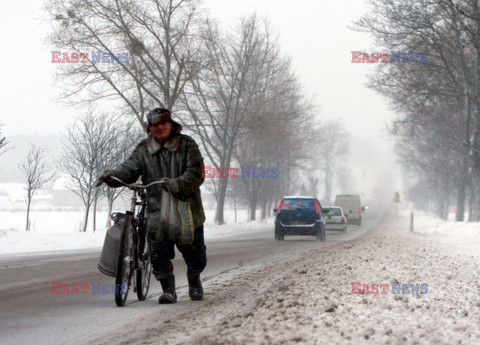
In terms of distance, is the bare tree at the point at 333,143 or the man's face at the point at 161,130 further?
the bare tree at the point at 333,143

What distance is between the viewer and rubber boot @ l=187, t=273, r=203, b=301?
7.10 meters

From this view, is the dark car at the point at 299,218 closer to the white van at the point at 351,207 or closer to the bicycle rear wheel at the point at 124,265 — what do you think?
the bicycle rear wheel at the point at 124,265

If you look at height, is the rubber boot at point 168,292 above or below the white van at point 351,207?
below

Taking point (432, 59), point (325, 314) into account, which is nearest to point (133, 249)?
point (325, 314)

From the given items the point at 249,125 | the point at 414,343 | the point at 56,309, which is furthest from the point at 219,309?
the point at 249,125

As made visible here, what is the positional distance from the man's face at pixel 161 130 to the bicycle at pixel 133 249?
19.7 inches

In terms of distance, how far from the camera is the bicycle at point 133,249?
6.55 metres

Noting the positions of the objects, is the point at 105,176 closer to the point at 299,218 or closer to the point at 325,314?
the point at 325,314

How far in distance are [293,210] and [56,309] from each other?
17485 millimetres

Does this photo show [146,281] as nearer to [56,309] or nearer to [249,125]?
[56,309]

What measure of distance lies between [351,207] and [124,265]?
42061mm

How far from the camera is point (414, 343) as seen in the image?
4.44 m
